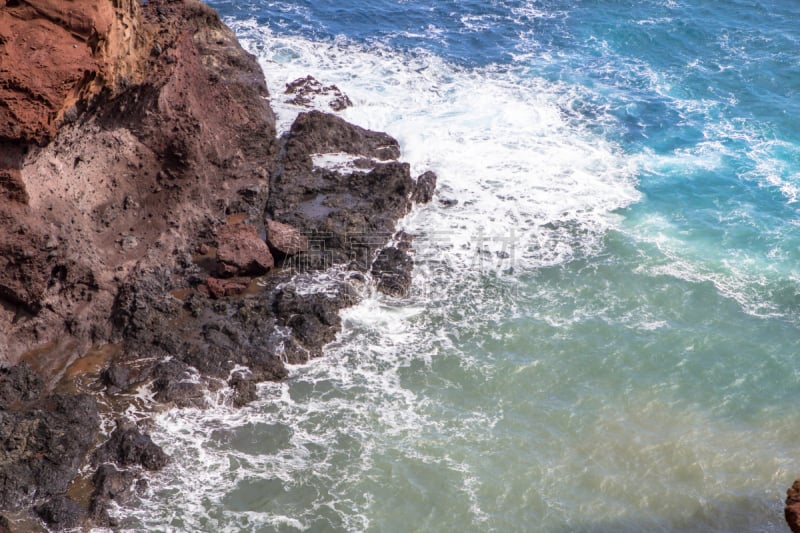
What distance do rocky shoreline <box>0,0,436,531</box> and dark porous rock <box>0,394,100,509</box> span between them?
2 centimetres

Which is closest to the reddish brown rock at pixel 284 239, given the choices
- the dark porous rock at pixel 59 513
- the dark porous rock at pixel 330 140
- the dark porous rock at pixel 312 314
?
the dark porous rock at pixel 312 314

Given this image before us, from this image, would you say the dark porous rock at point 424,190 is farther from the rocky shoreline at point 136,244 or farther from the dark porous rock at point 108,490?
the dark porous rock at point 108,490

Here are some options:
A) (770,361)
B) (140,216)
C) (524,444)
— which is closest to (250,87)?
(140,216)

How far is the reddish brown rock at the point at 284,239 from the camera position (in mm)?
16375

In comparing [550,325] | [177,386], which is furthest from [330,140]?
[177,386]

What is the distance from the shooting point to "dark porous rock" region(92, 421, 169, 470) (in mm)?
12031

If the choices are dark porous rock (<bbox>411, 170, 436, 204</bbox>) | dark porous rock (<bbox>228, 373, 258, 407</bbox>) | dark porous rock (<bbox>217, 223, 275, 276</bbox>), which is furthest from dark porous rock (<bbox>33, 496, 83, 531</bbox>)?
dark porous rock (<bbox>411, 170, 436, 204</bbox>)

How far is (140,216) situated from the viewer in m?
15.7

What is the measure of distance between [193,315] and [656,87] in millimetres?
17977

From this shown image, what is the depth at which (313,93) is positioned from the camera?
73.5ft

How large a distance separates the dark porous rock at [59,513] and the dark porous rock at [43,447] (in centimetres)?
29

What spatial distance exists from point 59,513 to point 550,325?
Result: 30.8ft

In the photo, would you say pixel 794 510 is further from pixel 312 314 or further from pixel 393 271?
pixel 393 271

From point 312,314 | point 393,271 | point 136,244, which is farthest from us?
point 393,271
